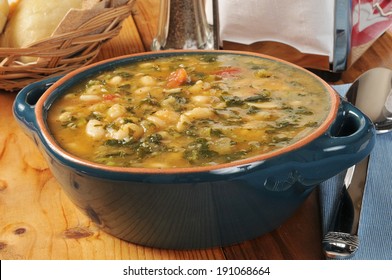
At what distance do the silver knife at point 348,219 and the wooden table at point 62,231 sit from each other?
0.05 metres

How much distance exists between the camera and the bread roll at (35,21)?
178cm

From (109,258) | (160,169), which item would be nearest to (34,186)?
(109,258)

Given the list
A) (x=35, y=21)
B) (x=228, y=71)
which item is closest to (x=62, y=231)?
(x=228, y=71)

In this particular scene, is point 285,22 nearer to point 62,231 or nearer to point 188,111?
point 188,111

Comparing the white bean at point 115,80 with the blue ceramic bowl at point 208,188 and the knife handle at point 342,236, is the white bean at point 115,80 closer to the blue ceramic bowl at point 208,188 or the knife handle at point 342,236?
the blue ceramic bowl at point 208,188

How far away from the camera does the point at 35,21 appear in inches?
70.2

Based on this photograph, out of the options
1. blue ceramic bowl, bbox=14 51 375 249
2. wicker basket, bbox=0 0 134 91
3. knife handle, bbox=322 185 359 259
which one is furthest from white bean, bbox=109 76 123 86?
knife handle, bbox=322 185 359 259

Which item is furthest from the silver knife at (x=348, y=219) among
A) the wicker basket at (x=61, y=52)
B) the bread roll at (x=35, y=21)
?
the bread roll at (x=35, y=21)

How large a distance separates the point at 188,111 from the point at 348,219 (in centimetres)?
32

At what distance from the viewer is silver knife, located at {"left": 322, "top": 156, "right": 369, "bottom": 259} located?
1071 mm

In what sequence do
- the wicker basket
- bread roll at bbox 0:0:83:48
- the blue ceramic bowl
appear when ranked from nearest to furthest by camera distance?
the blue ceramic bowl < the wicker basket < bread roll at bbox 0:0:83:48

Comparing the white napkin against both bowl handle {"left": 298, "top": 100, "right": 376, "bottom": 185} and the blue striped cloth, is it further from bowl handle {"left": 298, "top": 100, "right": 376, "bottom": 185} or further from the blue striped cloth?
bowl handle {"left": 298, "top": 100, "right": 376, "bottom": 185}

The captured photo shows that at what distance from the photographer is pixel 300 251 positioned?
1.13 metres

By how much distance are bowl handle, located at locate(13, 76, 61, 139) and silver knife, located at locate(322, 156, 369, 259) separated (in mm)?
514
